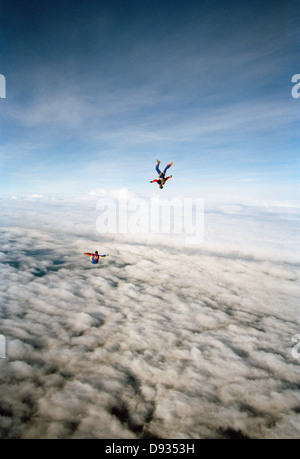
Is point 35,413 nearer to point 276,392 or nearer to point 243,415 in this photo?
point 243,415

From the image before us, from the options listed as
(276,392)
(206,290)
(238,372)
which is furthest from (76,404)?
(206,290)

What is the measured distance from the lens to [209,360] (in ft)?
137

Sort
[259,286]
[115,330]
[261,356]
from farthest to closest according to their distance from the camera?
[259,286] → [115,330] → [261,356]

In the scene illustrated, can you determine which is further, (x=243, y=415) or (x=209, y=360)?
(x=209, y=360)

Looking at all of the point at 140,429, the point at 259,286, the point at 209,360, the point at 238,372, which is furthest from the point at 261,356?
the point at 259,286

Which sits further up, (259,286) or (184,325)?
(184,325)

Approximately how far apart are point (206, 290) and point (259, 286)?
50411 mm

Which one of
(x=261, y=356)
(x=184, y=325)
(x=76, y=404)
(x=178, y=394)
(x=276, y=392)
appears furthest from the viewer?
(x=184, y=325)

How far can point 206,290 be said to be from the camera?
4077 inches
